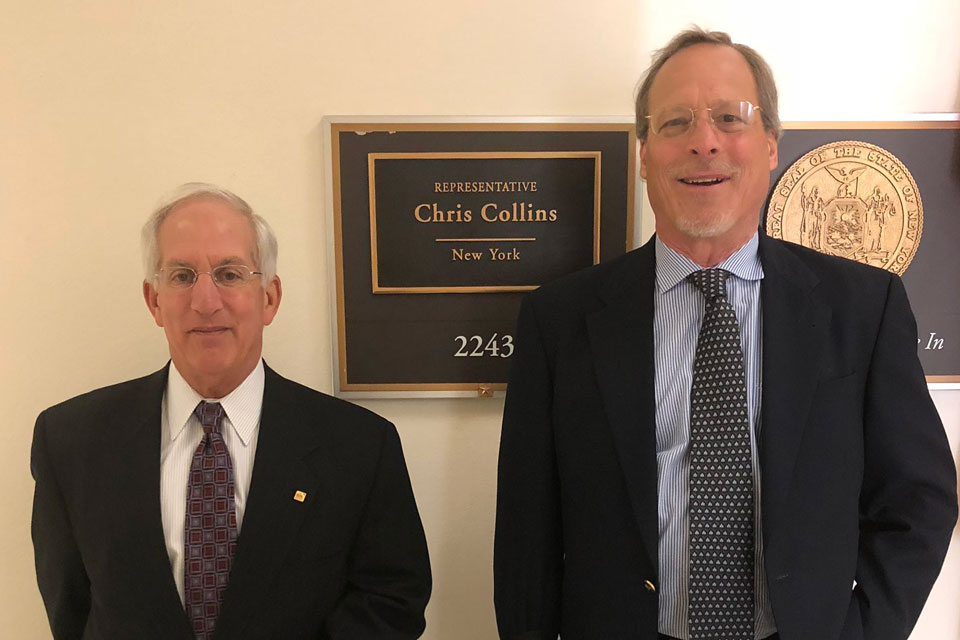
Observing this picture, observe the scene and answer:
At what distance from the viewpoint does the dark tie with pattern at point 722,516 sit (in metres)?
1.05

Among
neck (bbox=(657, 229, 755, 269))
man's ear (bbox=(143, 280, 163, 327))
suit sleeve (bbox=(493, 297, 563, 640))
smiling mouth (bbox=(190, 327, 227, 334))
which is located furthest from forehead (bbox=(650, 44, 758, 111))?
man's ear (bbox=(143, 280, 163, 327))

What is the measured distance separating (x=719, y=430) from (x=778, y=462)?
0.11 metres

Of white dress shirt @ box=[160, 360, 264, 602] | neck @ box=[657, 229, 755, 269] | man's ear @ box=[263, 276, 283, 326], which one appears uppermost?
neck @ box=[657, 229, 755, 269]

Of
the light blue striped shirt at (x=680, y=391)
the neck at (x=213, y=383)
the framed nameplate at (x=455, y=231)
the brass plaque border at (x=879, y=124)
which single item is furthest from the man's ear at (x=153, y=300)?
the brass plaque border at (x=879, y=124)

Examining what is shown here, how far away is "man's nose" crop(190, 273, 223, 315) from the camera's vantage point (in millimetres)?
1110

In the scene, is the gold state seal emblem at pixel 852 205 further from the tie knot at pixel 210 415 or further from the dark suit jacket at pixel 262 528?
the tie knot at pixel 210 415

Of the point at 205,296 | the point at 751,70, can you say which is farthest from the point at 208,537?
the point at 751,70

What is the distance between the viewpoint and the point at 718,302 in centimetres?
111

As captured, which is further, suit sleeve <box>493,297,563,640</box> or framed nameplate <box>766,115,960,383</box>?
framed nameplate <box>766,115,960,383</box>

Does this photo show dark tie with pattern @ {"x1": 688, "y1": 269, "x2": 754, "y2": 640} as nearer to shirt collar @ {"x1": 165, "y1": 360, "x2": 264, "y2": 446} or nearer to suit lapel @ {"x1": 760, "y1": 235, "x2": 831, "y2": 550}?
suit lapel @ {"x1": 760, "y1": 235, "x2": 831, "y2": 550}

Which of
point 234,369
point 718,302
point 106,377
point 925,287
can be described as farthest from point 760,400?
point 106,377

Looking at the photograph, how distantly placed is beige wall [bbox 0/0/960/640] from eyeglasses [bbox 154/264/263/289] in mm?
328

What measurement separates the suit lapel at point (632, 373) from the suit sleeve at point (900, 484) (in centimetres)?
42

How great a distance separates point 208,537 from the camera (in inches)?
44.3
